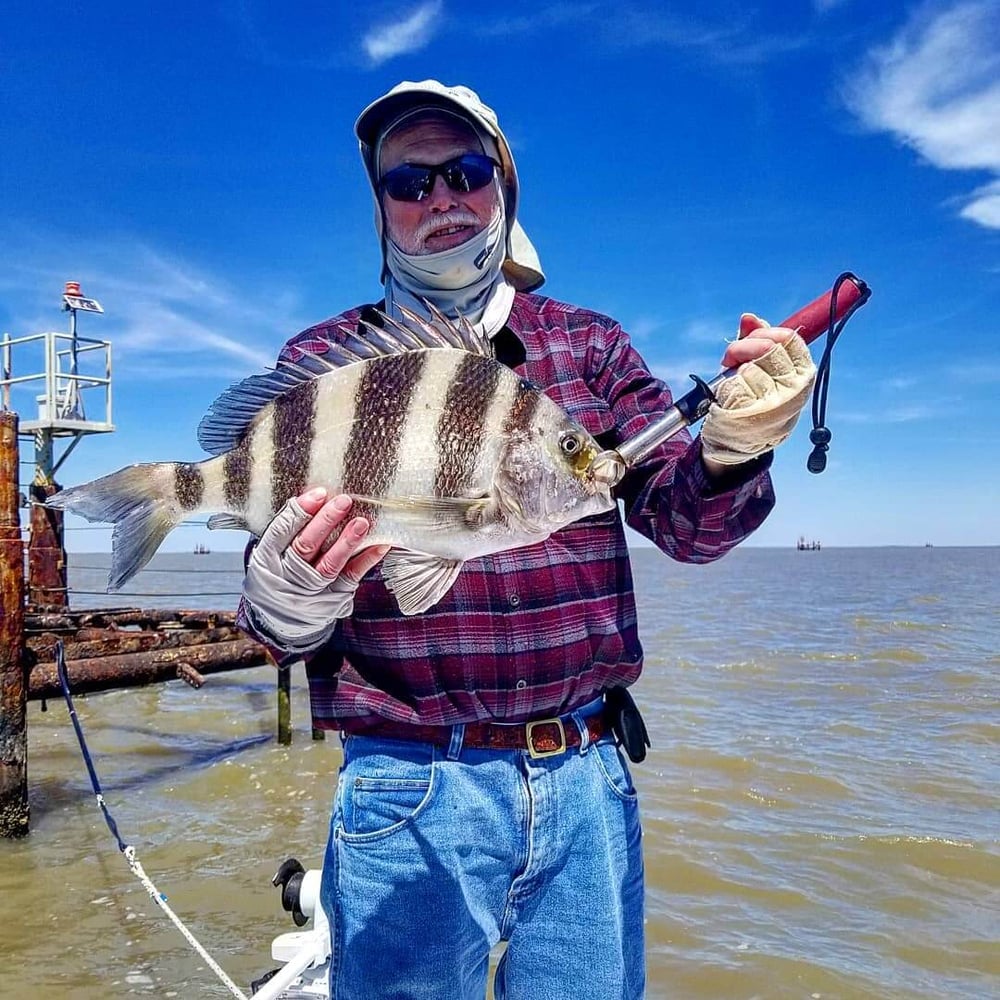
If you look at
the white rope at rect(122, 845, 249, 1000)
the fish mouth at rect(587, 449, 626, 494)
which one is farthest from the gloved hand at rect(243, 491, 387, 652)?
the white rope at rect(122, 845, 249, 1000)

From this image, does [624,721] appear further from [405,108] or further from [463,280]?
[405,108]

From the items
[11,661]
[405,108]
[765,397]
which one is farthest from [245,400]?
[11,661]

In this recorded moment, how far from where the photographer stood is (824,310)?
184cm

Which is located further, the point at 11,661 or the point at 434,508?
the point at 11,661

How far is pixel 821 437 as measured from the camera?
79.4 inches

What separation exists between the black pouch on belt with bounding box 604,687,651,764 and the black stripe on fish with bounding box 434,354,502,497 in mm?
749

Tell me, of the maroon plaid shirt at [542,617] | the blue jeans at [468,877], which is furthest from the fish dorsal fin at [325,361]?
the blue jeans at [468,877]

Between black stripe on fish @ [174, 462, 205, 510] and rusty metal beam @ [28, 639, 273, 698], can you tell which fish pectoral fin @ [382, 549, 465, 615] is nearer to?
black stripe on fish @ [174, 462, 205, 510]

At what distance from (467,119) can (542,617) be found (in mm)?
1386

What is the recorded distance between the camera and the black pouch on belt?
221cm

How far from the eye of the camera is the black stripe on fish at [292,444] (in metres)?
1.90

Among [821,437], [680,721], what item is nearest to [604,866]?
[821,437]

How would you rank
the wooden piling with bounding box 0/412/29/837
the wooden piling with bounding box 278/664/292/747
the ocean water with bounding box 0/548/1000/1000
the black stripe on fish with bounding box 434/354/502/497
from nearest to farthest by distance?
the black stripe on fish with bounding box 434/354/502/497 → the ocean water with bounding box 0/548/1000/1000 → the wooden piling with bounding box 0/412/29/837 → the wooden piling with bounding box 278/664/292/747

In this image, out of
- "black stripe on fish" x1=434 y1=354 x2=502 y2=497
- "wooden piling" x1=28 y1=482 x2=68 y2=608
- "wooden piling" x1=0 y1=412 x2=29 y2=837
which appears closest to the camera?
"black stripe on fish" x1=434 y1=354 x2=502 y2=497
